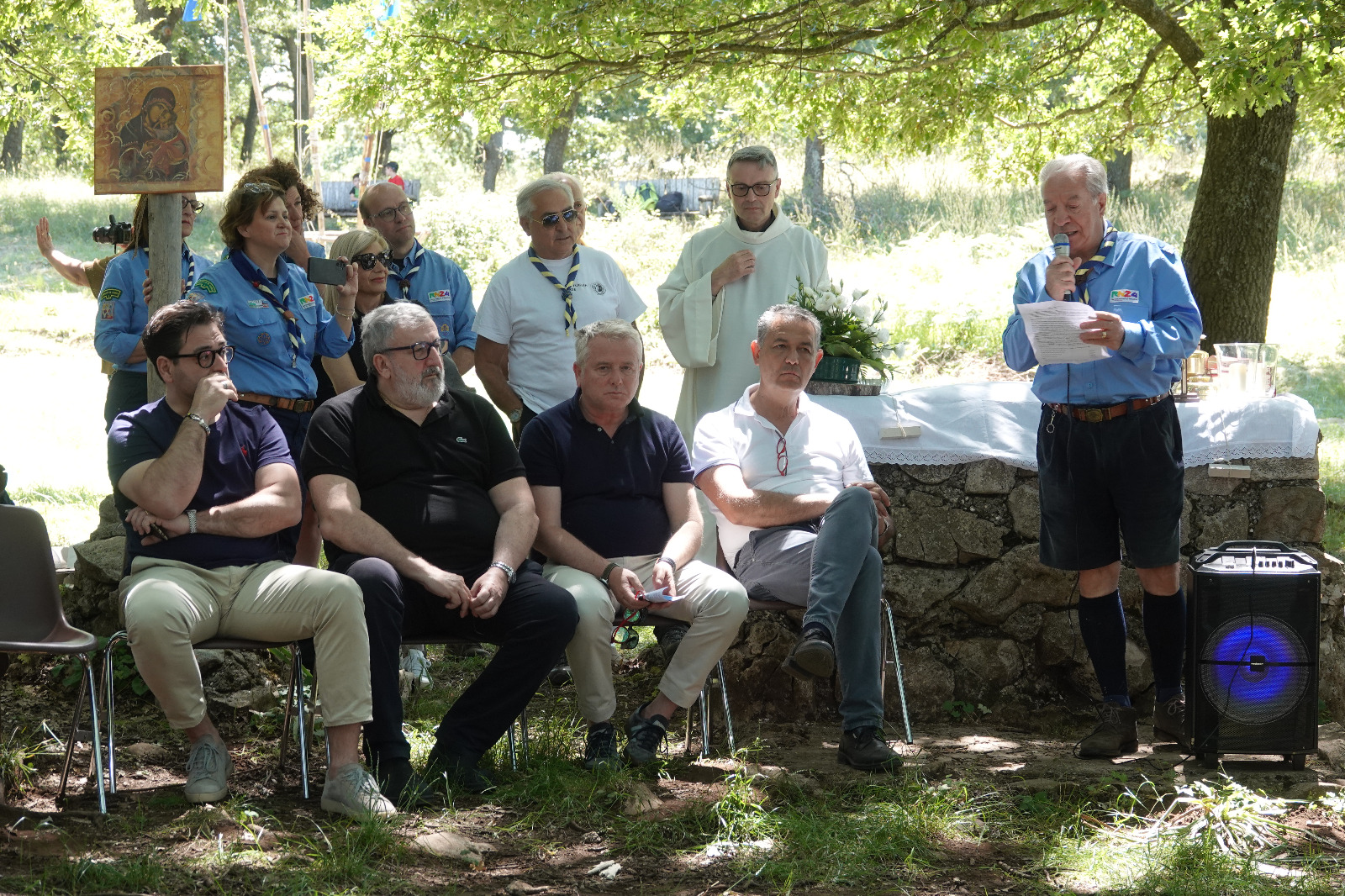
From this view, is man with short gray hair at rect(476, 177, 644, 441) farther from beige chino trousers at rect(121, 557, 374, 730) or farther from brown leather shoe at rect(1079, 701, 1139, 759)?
brown leather shoe at rect(1079, 701, 1139, 759)

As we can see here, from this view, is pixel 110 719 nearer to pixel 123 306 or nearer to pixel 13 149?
pixel 123 306

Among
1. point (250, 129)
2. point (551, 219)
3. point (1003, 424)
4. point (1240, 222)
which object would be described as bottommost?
point (1003, 424)

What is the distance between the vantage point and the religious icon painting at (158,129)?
4.11m

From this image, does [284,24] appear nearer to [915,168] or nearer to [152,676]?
[915,168]

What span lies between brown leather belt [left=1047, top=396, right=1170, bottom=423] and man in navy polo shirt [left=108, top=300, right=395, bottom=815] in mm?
2318

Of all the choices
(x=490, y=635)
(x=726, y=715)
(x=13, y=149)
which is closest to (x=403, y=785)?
(x=490, y=635)

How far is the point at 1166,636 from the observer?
4.18 metres

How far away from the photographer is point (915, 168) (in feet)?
69.7

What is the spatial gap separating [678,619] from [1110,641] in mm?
1455

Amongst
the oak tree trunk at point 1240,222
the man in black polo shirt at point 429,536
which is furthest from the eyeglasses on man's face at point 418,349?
the oak tree trunk at point 1240,222

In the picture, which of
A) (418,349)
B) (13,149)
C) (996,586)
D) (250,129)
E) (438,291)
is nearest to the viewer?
(418,349)

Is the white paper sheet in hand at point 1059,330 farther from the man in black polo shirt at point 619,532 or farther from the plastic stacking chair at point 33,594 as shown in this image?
→ the plastic stacking chair at point 33,594

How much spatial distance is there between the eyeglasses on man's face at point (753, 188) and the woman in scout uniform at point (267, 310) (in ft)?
5.70

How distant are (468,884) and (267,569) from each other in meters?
1.19
